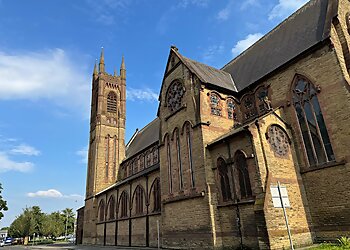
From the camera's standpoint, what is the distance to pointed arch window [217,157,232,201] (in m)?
16.6

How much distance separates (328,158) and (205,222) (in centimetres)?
810

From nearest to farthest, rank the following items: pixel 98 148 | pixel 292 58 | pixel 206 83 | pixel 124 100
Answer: pixel 292 58 < pixel 206 83 < pixel 98 148 < pixel 124 100

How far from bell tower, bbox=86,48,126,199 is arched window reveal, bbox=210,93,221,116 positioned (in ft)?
90.3

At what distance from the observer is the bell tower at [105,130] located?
42.4 m

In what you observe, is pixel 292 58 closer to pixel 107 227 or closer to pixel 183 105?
pixel 183 105

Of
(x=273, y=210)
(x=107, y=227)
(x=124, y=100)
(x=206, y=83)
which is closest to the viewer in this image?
(x=273, y=210)

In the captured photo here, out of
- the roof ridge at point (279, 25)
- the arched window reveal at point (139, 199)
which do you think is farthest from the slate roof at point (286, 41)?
the arched window reveal at point (139, 199)

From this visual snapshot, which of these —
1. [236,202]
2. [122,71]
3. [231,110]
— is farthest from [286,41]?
[122,71]

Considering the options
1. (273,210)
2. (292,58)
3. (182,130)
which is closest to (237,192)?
(273,210)

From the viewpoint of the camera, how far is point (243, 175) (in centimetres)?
1573

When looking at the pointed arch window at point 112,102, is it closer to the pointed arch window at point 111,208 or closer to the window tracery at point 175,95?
the pointed arch window at point 111,208

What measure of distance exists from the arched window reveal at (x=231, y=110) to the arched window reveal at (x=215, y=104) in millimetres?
993

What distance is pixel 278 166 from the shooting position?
15.2m

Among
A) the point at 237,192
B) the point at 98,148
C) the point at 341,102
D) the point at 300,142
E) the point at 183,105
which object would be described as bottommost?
→ the point at 237,192
